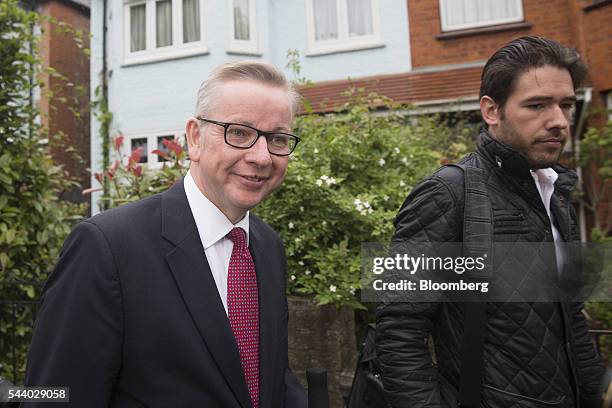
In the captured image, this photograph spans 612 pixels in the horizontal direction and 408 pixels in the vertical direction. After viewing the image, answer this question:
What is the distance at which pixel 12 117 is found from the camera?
3912mm

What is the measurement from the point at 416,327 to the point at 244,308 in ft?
1.99

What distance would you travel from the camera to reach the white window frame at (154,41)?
1019 cm

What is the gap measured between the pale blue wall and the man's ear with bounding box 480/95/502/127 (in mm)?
7989

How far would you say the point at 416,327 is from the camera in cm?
162

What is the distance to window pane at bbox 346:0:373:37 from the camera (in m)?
9.93

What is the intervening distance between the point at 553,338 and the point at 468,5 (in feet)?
29.7

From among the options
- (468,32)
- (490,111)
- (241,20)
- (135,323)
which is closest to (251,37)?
(241,20)

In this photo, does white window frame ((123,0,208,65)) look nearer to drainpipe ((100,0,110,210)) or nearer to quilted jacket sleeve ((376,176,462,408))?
drainpipe ((100,0,110,210))

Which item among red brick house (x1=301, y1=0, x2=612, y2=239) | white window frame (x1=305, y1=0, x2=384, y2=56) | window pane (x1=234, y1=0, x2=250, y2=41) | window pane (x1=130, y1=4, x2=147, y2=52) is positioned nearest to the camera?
red brick house (x1=301, y1=0, x2=612, y2=239)

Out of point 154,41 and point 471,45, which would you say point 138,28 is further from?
point 471,45

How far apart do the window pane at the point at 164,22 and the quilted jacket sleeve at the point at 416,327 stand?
10.5 metres

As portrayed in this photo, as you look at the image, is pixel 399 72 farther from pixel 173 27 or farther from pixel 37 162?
pixel 37 162

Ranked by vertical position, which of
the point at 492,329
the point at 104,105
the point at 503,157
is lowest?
the point at 492,329

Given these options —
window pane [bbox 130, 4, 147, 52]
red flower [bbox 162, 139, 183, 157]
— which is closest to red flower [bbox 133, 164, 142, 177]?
red flower [bbox 162, 139, 183, 157]
